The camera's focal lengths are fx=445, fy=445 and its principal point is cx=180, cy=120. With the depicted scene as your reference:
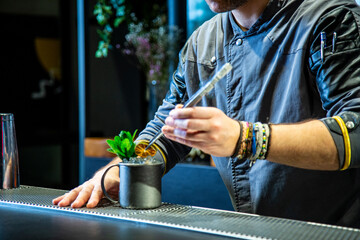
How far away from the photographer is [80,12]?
378 centimetres

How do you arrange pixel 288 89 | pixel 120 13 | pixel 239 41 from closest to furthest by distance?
pixel 288 89 → pixel 239 41 → pixel 120 13

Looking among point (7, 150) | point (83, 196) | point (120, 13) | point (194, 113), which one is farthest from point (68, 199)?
point (120, 13)

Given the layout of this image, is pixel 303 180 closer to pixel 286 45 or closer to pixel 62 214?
pixel 286 45

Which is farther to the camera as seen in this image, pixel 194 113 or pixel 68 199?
pixel 68 199

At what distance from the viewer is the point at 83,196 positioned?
116 centimetres

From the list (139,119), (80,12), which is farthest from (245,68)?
(80,12)

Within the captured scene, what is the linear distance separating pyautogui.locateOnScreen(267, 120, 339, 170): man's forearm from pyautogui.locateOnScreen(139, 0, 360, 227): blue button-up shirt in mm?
125

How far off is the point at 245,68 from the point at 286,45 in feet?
0.51

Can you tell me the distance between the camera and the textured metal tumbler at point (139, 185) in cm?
107

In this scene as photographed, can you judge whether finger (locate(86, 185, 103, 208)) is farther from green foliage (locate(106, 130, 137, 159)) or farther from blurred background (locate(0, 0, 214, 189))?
blurred background (locate(0, 0, 214, 189))

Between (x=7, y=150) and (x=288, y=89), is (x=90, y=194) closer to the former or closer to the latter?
(x=7, y=150)

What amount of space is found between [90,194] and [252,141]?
454mm

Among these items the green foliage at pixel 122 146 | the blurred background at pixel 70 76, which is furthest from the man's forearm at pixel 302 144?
the blurred background at pixel 70 76

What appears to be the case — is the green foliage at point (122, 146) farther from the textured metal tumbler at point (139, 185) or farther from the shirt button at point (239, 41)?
the shirt button at point (239, 41)
